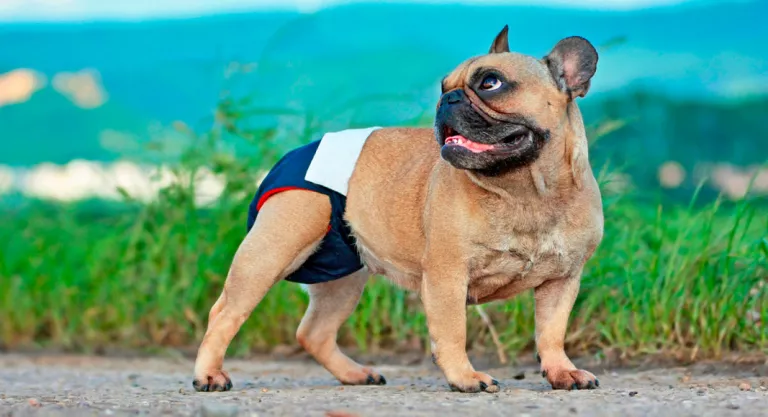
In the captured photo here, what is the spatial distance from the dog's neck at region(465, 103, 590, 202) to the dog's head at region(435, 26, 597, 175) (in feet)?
0.12

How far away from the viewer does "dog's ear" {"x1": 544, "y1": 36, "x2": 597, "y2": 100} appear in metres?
4.24

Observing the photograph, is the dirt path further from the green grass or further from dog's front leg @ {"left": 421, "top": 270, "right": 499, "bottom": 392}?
the green grass

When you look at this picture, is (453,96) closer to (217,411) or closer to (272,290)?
(217,411)

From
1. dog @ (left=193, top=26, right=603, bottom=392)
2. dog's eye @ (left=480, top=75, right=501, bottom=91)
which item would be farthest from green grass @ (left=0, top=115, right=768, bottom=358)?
dog's eye @ (left=480, top=75, right=501, bottom=91)

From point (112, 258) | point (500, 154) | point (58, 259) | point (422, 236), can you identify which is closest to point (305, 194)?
point (422, 236)

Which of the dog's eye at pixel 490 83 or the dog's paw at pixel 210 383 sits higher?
the dog's eye at pixel 490 83

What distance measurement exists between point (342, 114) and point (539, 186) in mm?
3298

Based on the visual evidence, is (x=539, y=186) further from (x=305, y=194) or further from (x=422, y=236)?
(x=305, y=194)

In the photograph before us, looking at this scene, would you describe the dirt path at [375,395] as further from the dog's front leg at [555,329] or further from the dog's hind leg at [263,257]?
the dog's hind leg at [263,257]

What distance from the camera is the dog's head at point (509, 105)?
13.4 feet

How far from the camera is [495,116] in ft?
13.4

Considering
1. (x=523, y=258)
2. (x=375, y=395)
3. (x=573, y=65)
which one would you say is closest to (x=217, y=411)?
(x=375, y=395)

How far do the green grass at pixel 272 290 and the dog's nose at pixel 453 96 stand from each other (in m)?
2.07

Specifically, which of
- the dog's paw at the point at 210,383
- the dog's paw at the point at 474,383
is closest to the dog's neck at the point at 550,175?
the dog's paw at the point at 474,383
